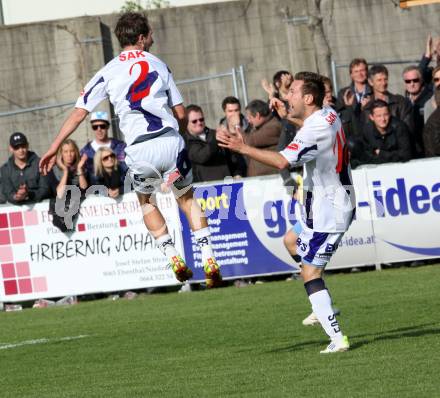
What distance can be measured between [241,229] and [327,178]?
6.50m

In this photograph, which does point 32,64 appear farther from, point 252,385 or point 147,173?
point 252,385

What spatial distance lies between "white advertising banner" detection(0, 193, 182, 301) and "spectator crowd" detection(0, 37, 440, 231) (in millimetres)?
219

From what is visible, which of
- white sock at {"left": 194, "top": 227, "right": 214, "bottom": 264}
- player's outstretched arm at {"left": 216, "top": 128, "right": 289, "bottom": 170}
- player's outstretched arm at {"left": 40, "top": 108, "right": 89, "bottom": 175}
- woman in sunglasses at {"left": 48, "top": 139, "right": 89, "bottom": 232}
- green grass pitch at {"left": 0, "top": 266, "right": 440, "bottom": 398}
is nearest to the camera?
green grass pitch at {"left": 0, "top": 266, "right": 440, "bottom": 398}

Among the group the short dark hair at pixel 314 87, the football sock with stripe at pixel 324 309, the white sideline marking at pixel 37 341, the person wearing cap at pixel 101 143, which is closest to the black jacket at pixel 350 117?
the person wearing cap at pixel 101 143

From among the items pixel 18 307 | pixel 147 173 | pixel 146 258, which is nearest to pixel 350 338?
pixel 147 173

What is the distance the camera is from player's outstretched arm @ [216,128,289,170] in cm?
911

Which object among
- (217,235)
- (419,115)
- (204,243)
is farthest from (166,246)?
(419,115)

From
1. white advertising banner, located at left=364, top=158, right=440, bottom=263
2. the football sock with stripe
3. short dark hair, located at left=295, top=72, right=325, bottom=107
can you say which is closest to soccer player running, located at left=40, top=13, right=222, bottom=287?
the football sock with stripe

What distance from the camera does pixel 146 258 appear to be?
53.6 feet

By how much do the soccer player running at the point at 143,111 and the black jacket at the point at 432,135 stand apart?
20.9ft

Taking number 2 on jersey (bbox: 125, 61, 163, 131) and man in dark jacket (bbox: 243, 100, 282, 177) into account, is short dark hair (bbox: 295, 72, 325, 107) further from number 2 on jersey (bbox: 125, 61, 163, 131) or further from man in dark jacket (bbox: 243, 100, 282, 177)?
man in dark jacket (bbox: 243, 100, 282, 177)

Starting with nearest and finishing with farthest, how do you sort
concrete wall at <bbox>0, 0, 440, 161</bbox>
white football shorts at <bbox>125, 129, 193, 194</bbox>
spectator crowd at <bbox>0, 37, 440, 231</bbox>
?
white football shorts at <bbox>125, 129, 193, 194</bbox>
spectator crowd at <bbox>0, 37, 440, 231</bbox>
concrete wall at <bbox>0, 0, 440, 161</bbox>

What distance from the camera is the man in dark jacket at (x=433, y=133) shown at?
1595 cm

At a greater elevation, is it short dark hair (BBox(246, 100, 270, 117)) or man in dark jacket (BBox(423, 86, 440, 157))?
short dark hair (BBox(246, 100, 270, 117))
